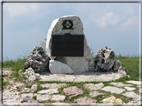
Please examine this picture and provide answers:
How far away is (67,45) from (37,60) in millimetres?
1040

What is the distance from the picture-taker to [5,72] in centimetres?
839

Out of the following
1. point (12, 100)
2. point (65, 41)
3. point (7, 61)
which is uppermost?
point (65, 41)

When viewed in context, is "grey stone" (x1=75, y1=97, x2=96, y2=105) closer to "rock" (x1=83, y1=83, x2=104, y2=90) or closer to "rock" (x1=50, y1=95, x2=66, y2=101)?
"rock" (x1=50, y1=95, x2=66, y2=101)

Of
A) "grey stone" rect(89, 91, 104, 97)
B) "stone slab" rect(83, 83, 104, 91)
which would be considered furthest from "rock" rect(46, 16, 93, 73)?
"grey stone" rect(89, 91, 104, 97)

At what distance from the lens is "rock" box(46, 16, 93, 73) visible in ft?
27.5

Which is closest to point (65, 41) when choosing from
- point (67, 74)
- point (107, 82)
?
point (67, 74)

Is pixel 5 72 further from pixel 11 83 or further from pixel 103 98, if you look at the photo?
pixel 103 98

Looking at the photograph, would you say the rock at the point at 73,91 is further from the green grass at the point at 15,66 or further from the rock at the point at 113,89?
the green grass at the point at 15,66

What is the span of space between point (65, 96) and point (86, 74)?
7.10ft

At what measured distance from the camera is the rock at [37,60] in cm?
809

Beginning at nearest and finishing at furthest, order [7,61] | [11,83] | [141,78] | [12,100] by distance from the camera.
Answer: [12,100] → [11,83] → [141,78] → [7,61]

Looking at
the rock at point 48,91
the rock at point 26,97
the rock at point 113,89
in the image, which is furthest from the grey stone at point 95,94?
the rock at point 26,97

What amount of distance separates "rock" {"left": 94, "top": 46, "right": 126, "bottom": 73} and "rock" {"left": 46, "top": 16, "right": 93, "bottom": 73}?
0.86 ft

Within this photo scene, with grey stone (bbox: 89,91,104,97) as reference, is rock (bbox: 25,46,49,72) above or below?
above
